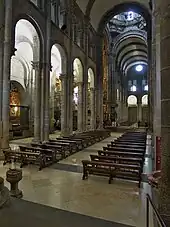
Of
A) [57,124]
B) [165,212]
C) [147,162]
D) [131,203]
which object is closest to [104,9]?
[57,124]

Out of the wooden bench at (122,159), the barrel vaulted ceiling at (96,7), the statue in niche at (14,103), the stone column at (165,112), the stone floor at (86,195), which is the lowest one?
the stone floor at (86,195)

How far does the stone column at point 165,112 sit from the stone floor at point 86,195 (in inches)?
67.9

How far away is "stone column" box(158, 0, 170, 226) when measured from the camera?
8.24 feet

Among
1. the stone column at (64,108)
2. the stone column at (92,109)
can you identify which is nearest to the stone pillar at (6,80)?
the stone column at (64,108)

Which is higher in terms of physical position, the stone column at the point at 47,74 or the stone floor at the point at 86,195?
the stone column at the point at 47,74

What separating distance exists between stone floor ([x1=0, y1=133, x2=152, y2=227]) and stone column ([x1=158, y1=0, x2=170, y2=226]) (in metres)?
1.72

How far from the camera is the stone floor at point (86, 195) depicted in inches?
176

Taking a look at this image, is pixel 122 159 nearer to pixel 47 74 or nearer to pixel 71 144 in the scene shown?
pixel 71 144

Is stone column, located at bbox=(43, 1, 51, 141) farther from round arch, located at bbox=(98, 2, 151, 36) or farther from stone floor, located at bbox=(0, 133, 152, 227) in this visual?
round arch, located at bbox=(98, 2, 151, 36)

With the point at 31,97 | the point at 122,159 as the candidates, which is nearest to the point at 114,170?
the point at 122,159

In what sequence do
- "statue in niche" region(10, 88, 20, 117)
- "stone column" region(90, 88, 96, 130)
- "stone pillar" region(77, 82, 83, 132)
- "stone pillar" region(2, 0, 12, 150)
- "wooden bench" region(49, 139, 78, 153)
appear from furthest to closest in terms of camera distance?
1. "stone column" region(90, 88, 96, 130)
2. "statue in niche" region(10, 88, 20, 117)
3. "stone pillar" region(77, 82, 83, 132)
4. "wooden bench" region(49, 139, 78, 153)
5. "stone pillar" region(2, 0, 12, 150)

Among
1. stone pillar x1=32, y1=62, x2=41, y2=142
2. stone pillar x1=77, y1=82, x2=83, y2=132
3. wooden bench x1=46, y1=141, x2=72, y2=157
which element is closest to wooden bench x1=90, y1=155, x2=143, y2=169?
wooden bench x1=46, y1=141, x2=72, y2=157

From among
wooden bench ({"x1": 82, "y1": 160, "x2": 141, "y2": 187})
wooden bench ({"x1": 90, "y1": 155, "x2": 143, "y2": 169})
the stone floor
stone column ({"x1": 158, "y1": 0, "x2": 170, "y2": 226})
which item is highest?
stone column ({"x1": 158, "y1": 0, "x2": 170, "y2": 226})

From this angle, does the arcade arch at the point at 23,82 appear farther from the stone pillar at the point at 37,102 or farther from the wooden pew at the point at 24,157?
the wooden pew at the point at 24,157
